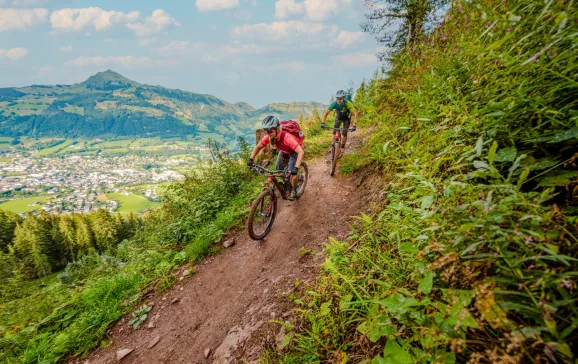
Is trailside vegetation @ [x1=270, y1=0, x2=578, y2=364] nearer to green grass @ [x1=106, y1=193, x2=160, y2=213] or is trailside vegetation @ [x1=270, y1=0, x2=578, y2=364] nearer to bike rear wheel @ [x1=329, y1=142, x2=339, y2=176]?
bike rear wheel @ [x1=329, y1=142, x2=339, y2=176]

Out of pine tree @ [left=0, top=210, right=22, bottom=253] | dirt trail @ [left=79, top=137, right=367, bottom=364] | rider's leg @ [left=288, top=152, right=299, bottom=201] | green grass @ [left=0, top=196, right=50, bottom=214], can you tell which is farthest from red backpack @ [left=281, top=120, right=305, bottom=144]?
green grass @ [left=0, top=196, right=50, bottom=214]

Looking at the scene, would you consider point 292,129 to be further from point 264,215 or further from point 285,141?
point 264,215

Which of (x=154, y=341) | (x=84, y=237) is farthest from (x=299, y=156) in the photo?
(x=84, y=237)

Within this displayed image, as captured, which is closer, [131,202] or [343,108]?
[343,108]

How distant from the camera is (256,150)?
7.17 m

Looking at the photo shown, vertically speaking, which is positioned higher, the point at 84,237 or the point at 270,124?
the point at 270,124

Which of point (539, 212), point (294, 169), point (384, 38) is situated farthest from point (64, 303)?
point (384, 38)

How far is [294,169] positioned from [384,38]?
1474 cm

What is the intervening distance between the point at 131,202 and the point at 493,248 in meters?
146

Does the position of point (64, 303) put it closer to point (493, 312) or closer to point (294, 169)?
point (294, 169)

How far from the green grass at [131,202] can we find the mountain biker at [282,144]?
116546 mm

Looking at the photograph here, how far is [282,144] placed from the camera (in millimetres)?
7121

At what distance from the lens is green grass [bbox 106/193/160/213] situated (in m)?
110

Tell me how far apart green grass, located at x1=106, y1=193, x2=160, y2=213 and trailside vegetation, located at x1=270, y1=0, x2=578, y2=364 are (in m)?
121
